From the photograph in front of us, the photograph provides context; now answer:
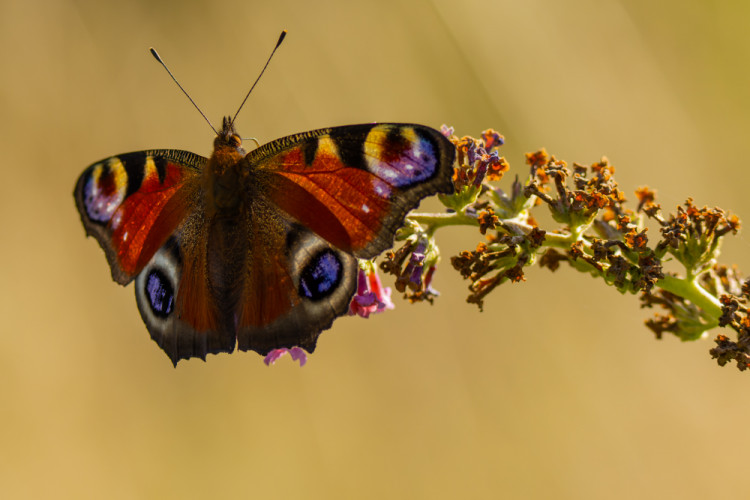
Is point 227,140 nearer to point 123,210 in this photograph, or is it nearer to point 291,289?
point 123,210

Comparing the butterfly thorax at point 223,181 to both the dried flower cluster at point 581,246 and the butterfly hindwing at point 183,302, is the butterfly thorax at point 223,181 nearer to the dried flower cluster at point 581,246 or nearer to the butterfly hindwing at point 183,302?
the butterfly hindwing at point 183,302

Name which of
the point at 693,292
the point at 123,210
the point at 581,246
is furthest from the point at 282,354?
the point at 693,292

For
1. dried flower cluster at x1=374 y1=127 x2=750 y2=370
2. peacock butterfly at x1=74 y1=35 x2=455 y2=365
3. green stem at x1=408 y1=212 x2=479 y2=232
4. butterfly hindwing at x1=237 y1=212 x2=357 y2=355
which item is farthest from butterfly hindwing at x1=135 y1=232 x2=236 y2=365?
green stem at x1=408 y1=212 x2=479 y2=232

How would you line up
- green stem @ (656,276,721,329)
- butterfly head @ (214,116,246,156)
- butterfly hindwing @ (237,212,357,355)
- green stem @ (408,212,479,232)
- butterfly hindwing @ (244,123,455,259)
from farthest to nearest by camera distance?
butterfly head @ (214,116,246,156) → green stem @ (408,212,479,232) → green stem @ (656,276,721,329) → butterfly hindwing @ (237,212,357,355) → butterfly hindwing @ (244,123,455,259)

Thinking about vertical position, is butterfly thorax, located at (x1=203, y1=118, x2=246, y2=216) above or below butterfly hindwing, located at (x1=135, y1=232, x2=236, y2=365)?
above

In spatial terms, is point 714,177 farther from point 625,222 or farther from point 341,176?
point 341,176

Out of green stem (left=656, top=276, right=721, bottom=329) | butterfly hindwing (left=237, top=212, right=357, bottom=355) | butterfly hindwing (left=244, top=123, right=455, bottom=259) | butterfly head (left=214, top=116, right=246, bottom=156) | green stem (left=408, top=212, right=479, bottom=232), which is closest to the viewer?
butterfly hindwing (left=244, top=123, right=455, bottom=259)

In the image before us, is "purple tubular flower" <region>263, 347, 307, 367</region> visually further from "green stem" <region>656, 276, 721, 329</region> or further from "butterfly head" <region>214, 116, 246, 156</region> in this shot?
"green stem" <region>656, 276, 721, 329</region>

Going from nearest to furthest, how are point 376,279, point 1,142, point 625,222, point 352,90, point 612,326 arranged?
1. point 625,222
2. point 376,279
3. point 612,326
4. point 1,142
5. point 352,90

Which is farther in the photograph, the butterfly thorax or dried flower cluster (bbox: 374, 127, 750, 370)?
the butterfly thorax

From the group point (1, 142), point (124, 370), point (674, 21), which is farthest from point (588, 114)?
point (1, 142)
